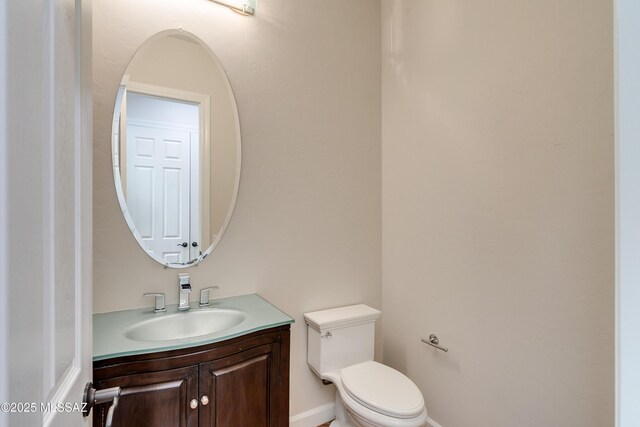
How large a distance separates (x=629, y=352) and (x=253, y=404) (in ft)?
4.00

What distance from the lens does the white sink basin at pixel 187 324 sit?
1.31 m

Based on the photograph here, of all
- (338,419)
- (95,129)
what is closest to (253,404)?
(338,419)

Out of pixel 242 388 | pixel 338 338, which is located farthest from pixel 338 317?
pixel 242 388

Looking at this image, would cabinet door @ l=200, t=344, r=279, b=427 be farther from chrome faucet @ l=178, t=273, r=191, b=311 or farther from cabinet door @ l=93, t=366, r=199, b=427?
chrome faucet @ l=178, t=273, r=191, b=311

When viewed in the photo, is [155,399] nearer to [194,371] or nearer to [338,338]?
[194,371]

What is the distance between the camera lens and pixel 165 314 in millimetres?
1389

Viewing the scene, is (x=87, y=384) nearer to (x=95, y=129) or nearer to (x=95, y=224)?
(x=95, y=224)

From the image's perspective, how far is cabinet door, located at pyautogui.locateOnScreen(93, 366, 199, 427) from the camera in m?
1.01

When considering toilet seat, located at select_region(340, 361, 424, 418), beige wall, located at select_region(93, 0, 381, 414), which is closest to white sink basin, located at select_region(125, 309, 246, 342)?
beige wall, located at select_region(93, 0, 381, 414)

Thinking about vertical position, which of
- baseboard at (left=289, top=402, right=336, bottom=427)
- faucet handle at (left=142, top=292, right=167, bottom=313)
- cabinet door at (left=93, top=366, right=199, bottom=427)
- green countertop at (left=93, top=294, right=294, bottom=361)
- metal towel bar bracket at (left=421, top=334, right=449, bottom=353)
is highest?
faucet handle at (left=142, top=292, right=167, bottom=313)

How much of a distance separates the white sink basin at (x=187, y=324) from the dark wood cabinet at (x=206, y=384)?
21cm

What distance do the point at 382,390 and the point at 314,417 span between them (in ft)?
2.14

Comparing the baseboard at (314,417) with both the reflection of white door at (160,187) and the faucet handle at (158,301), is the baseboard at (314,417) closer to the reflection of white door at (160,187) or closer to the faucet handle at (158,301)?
the faucet handle at (158,301)

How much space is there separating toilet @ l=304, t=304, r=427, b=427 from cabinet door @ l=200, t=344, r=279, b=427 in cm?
42
